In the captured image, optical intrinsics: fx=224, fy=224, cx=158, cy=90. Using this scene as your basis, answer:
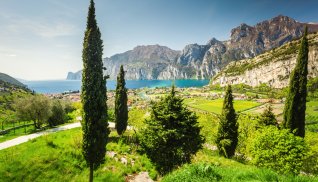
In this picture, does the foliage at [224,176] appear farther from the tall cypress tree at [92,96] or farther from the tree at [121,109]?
→ the tree at [121,109]

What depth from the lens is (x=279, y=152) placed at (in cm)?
2061

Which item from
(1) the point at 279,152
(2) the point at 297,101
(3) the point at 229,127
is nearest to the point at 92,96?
(1) the point at 279,152

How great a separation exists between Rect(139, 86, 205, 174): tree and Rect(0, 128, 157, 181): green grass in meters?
5.10

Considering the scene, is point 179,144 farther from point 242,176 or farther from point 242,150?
point 242,150

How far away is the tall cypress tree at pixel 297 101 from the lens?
95.8ft

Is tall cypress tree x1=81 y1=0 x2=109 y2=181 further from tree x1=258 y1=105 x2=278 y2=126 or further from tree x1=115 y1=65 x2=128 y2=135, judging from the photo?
tree x1=258 y1=105 x2=278 y2=126

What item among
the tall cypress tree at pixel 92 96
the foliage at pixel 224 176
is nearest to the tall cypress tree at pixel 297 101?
the foliage at pixel 224 176

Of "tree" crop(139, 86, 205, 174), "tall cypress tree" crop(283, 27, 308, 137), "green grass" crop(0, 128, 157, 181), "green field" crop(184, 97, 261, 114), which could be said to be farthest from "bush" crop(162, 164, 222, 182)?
"green field" crop(184, 97, 261, 114)

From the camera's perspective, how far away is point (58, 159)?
2448 centimetres

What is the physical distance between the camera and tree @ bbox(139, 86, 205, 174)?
1945 cm

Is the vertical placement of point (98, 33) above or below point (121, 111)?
above

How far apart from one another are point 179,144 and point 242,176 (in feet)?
32.3

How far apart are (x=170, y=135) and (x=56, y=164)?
1320 cm

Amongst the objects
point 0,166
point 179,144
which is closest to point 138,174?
point 179,144
